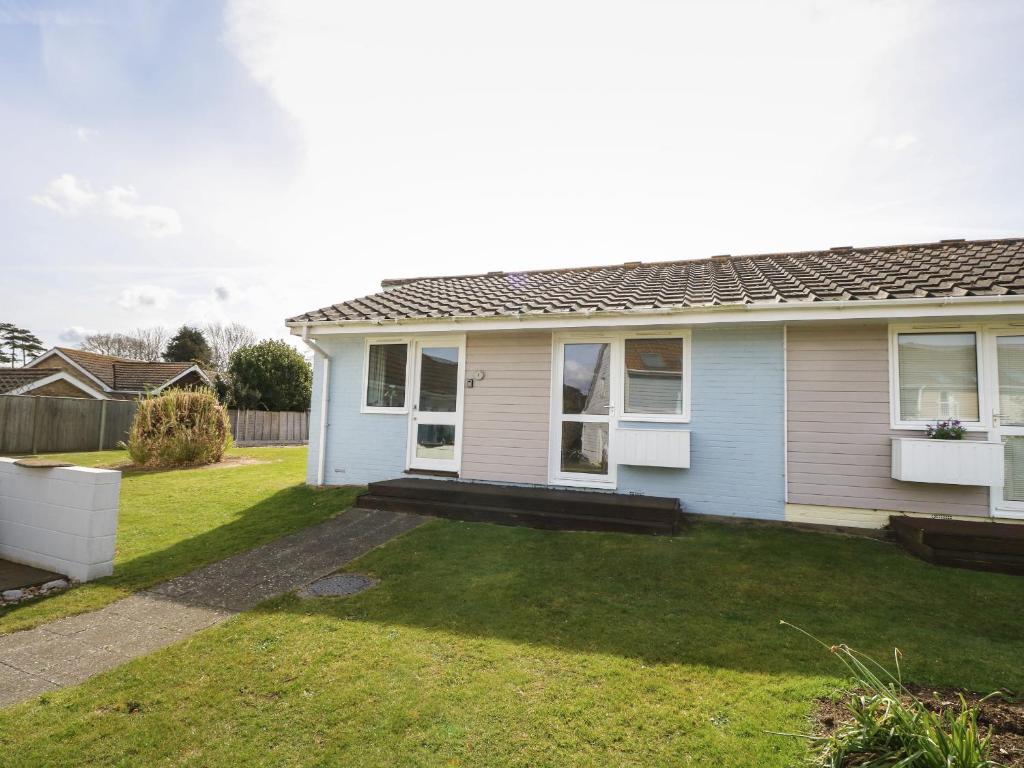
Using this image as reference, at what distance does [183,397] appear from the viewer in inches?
470

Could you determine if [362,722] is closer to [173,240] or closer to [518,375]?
[518,375]

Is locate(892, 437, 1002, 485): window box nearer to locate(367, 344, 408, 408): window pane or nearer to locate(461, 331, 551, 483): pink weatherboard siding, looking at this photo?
locate(461, 331, 551, 483): pink weatherboard siding

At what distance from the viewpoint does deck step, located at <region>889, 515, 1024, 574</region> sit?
187 inches

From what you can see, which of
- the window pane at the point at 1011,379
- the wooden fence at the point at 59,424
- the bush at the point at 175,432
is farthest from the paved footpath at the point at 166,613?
the wooden fence at the point at 59,424

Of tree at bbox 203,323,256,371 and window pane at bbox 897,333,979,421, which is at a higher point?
tree at bbox 203,323,256,371

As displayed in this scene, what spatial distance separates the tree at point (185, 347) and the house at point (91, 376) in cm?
738

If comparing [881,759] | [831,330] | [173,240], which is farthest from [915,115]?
[173,240]

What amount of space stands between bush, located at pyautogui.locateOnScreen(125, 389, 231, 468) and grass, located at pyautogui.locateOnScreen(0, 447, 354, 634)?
910mm

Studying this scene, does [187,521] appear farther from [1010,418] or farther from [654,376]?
[1010,418]

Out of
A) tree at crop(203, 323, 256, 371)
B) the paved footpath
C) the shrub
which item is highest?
tree at crop(203, 323, 256, 371)

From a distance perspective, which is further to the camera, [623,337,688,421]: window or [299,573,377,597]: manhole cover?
[623,337,688,421]: window

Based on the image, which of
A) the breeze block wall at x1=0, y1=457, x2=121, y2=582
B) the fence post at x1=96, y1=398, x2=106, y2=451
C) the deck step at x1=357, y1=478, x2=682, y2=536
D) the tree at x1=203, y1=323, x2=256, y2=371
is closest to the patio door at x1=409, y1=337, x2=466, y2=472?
the deck step at x1=357, y1=478, x2=682, y2=536

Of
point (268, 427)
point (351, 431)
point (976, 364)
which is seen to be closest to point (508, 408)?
point (351, 431)

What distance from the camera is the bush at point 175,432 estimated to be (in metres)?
11.3
